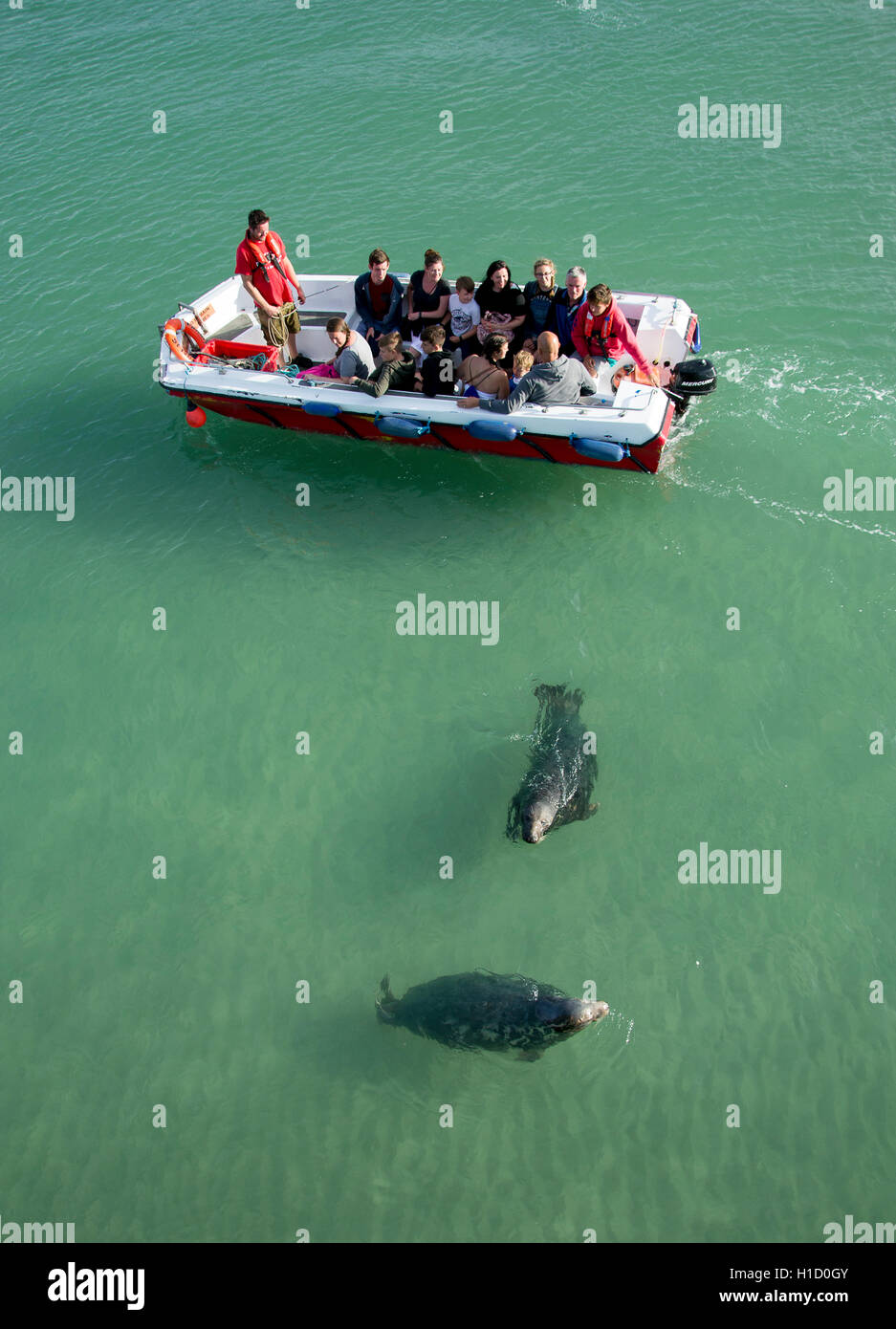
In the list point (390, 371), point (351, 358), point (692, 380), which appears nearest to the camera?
point (692, 380)

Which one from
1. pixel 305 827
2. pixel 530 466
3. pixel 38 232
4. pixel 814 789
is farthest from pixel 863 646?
pixel 38 232

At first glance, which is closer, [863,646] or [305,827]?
[305,827]

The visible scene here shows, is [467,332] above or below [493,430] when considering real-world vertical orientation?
above

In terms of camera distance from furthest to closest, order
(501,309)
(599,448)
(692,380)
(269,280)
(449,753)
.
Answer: (269,280), (501,309), (692,380), (599,448), (449,753)

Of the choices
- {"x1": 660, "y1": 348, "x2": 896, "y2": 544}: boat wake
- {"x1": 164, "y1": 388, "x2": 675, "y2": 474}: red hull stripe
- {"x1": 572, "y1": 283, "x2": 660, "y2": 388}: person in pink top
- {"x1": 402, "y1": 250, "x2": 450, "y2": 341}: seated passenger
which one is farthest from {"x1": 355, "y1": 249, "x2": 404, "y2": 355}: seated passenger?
{"x1": 660, "y1": 348, "x2": 896, "y2": 544}: boat wake

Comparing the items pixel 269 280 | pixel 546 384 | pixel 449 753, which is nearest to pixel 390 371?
pixel 546 384

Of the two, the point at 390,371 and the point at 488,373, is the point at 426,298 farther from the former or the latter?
the point at 488,373

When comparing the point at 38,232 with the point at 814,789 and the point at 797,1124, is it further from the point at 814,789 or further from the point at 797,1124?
the point at 797,1124
